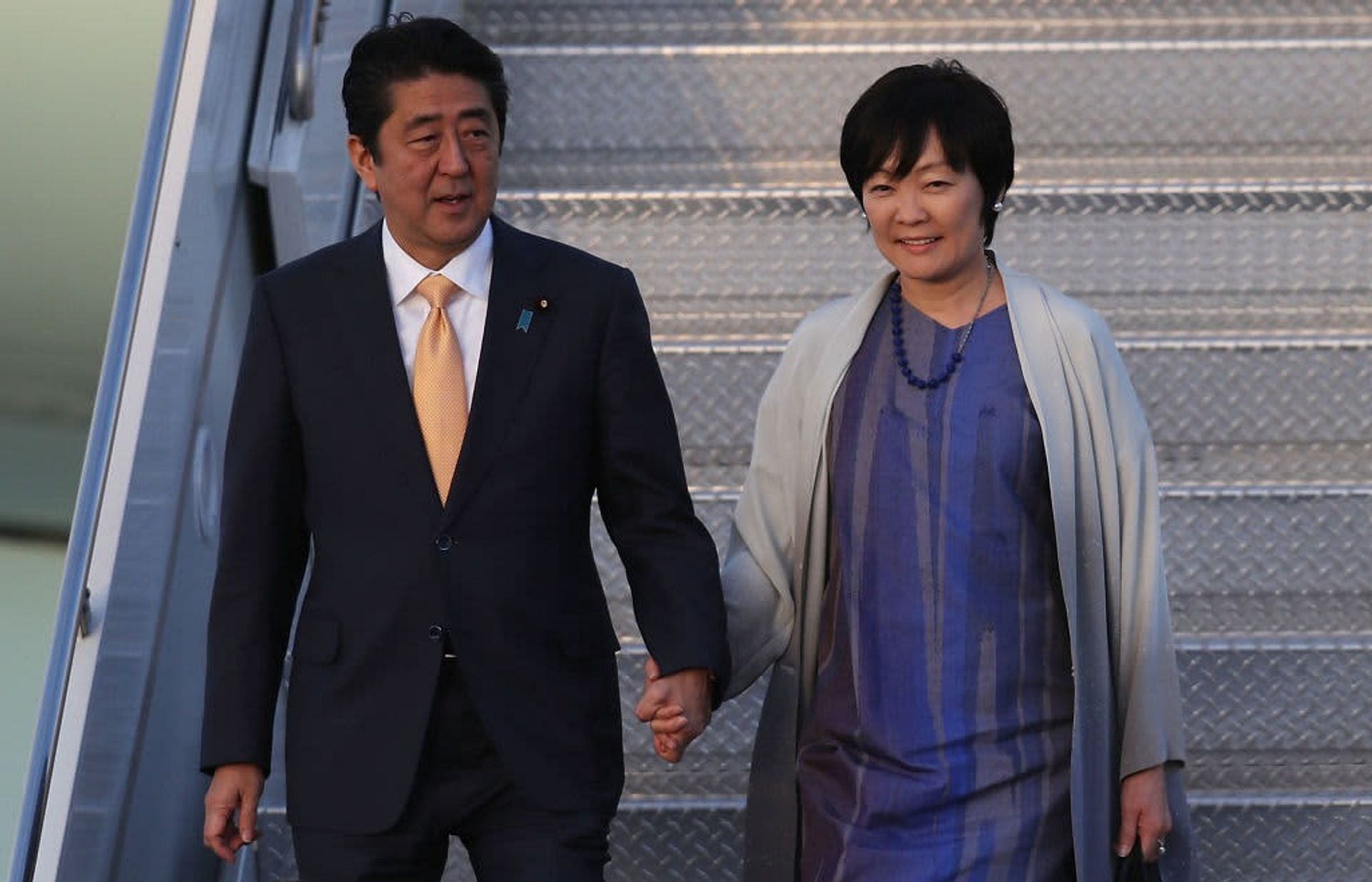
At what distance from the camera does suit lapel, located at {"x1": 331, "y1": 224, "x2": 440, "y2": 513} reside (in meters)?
3.17

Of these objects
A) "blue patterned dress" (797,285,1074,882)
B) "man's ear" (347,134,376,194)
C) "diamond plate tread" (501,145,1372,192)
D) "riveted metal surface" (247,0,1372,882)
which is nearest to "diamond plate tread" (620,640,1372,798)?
"riveted metal surface" (247,0,1372,882)

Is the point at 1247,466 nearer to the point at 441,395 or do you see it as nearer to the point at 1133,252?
the point at 1133,252

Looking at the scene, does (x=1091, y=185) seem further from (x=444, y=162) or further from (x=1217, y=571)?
(x=444, y=162)

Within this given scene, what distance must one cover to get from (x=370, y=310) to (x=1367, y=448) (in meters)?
2.36

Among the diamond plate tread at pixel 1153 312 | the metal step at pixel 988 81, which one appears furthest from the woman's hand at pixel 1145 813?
the metal step at pixel 988 81

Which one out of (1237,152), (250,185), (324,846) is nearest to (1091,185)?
(1237,152)

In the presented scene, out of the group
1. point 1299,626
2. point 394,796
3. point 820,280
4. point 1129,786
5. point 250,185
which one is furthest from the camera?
point 820,280

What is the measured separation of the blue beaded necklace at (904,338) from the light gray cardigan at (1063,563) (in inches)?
1.0

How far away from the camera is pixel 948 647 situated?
3320 millimetres

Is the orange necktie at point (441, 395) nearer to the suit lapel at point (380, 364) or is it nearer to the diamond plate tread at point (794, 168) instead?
the suit lapel at point (380, 364)

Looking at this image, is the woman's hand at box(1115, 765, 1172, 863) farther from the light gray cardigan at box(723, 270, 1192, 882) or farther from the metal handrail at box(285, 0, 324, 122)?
the metal handrail at box(285, 0, 324, 122)

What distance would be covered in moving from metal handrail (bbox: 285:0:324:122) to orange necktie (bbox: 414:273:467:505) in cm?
120

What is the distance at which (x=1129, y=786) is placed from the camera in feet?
11.2

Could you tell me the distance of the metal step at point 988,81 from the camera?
5340 mm
